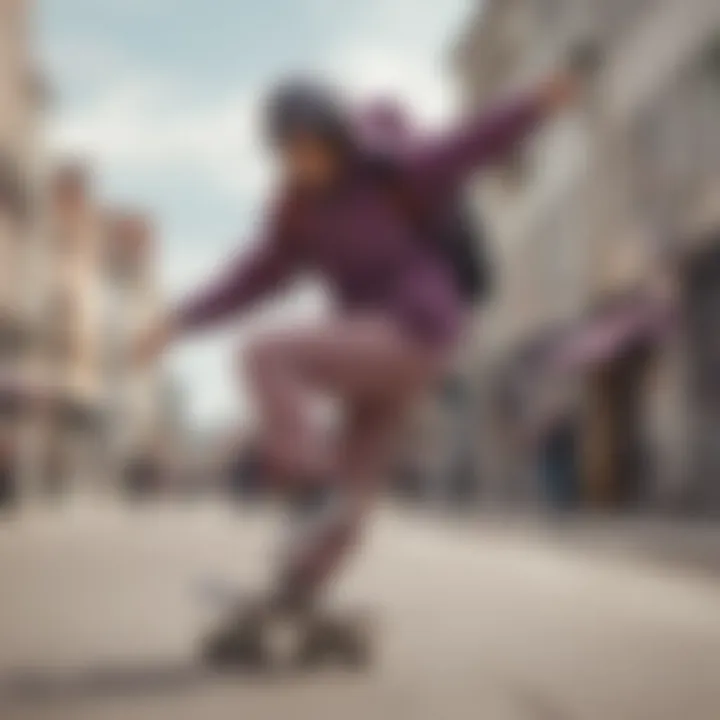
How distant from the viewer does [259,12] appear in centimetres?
89

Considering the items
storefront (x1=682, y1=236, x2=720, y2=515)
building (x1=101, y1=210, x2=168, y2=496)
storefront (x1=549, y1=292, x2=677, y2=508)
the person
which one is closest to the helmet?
the person

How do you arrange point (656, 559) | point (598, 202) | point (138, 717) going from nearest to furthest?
point (138, 717)
point (598, 202)
point (656, 559)

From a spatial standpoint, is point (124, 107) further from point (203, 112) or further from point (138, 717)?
point (138, 717)

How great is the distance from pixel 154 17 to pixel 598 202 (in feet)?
1.87

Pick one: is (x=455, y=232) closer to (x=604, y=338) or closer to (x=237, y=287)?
(x=237, y=287)

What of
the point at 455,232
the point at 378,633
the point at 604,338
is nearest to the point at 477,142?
the point at 455,232

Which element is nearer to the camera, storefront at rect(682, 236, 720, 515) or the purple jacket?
the purple jacket

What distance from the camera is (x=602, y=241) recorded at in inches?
52.6

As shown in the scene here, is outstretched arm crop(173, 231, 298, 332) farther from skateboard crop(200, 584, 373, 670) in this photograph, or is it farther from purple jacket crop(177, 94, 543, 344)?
skateboard crop(200, 584, 373, 670)

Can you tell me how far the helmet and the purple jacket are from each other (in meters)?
0.04

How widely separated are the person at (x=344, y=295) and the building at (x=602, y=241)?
0.04m

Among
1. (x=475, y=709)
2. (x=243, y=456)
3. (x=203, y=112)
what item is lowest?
(x=475, y=709)

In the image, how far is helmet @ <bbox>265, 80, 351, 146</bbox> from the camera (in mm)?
862

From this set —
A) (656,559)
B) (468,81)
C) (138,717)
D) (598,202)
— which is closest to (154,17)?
(468,81)
